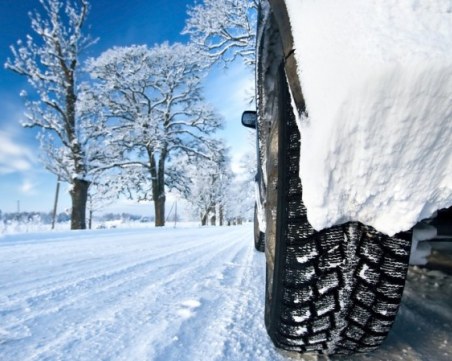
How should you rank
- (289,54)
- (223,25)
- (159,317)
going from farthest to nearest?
(223,25)
(159,317)
(289,54)

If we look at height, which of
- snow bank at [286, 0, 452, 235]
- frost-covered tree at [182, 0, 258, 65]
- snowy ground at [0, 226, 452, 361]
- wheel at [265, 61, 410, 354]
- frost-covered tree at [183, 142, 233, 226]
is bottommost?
snowy ground at [0, 226, 452, 361]

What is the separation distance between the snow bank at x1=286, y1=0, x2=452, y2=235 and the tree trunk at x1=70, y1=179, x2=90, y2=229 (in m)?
11.8

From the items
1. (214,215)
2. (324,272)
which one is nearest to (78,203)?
(324,272)

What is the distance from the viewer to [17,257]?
296cm

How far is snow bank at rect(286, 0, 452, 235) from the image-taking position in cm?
55

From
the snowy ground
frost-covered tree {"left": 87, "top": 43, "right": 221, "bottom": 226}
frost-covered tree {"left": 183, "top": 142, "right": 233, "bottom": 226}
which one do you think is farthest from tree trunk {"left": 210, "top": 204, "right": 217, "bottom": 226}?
the snowy ground

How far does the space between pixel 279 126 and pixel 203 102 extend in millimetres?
14748

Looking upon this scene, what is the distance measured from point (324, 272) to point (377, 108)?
1.45 feet

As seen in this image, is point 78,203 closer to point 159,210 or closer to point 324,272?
point 159,210

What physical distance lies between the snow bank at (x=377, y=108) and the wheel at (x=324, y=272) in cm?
11

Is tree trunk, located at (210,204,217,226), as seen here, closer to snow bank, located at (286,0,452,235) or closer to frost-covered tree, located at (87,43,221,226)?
frost-covered tree, located at (87,43,221,226)

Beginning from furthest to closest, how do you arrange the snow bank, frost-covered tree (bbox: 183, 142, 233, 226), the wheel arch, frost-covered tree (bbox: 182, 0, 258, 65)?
frost-covered tree (bbox: 183, 142, 233, 226), frost-covered tree (bbox: 182, 0, 258, 65), the wheel arch, the snow bank

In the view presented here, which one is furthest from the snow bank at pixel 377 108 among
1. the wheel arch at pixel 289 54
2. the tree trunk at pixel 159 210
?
the tree trunk at pixel 159 210

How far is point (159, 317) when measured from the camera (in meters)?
1.24
